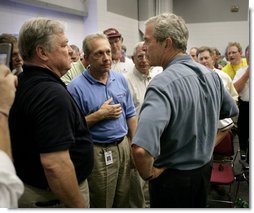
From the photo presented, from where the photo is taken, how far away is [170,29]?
2.66 ft

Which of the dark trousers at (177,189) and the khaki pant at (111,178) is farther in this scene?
the khaki pant at (111,178)

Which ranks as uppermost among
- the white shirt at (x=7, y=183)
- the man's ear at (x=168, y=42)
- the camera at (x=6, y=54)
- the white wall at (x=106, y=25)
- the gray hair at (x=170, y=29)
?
the white wall at (x=106, y=25)

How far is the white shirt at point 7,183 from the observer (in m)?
0.49

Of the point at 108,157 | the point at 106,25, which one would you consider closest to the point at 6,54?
the point at 108,157

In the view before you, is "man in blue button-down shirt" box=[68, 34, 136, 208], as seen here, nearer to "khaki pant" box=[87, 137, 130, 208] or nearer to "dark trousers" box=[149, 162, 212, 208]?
"khaki pant" box=[87, 137, 130, 208]

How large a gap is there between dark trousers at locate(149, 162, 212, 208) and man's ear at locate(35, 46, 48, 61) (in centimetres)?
45

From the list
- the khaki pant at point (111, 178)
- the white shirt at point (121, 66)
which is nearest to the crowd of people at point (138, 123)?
the khaki pant at point (111, 178)

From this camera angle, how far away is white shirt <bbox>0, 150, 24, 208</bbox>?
1.61ft

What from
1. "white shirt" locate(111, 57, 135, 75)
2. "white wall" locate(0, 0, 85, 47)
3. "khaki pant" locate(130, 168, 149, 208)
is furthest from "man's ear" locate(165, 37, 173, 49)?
"white wall" locate(0, 0, 85, 47)

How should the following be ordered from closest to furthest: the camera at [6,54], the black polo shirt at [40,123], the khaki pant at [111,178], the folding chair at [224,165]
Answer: the camera at [6,54] → the black polo shirt at [40,123] → the khaki pant at [111,178] → the folding chair at [224,165]

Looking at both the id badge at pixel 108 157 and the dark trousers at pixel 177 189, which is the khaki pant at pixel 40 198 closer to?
the dark trousers at pixel 177 189

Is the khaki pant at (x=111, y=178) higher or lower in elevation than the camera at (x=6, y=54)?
lower

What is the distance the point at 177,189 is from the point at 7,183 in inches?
19.7

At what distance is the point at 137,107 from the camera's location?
1552 mm
